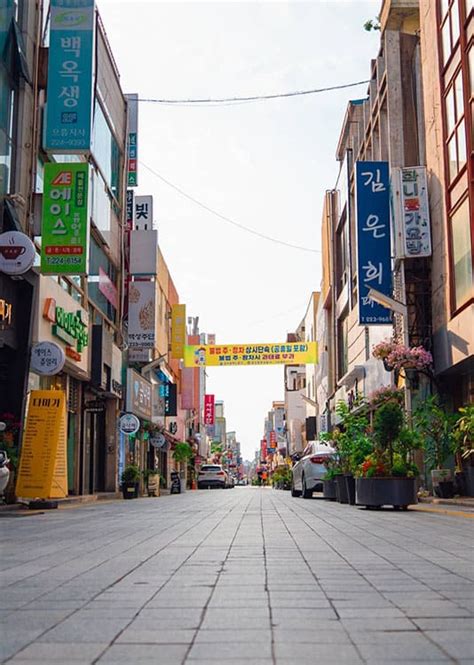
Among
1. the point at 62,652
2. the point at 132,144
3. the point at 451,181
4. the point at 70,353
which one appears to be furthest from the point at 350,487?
A: the point at 132,144

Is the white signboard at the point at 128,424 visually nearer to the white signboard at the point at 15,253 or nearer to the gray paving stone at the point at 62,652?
the white signboard at the point at 15,253

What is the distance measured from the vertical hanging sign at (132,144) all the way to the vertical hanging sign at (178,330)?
1666 cm

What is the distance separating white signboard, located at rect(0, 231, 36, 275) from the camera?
17.4m

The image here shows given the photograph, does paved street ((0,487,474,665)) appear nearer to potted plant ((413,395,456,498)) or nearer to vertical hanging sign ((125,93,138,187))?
potted plant ((413,395,456,498))

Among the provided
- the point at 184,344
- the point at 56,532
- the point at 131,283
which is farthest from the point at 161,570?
the point at 184,344

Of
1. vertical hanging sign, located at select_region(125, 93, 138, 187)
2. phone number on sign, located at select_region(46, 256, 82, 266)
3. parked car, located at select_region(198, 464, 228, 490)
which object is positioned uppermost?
vertical hanging sign, located at select_region(125, 93, 138, 187)

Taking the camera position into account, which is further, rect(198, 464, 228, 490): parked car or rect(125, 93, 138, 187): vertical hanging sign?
rect(198, 464, 228, 490): parked car

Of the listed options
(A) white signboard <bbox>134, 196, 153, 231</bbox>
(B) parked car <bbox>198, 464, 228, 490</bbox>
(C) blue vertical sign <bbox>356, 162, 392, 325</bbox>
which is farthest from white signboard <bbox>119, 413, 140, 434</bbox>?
(B) parked car <bbox>198, 464, 228, 490</bbox>

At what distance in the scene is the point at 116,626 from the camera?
4.47 metres

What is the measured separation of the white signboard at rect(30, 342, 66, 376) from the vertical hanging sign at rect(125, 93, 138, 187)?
19.3 m

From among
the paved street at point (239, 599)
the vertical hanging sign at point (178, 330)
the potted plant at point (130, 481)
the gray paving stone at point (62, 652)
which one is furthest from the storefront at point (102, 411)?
the gray paving stone at point (62, 652)

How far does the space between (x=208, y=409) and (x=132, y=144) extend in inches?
3234

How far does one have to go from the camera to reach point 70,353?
79.5ft

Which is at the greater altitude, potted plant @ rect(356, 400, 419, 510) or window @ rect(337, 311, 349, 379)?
window @ rect(337, 311, 349, 379)
